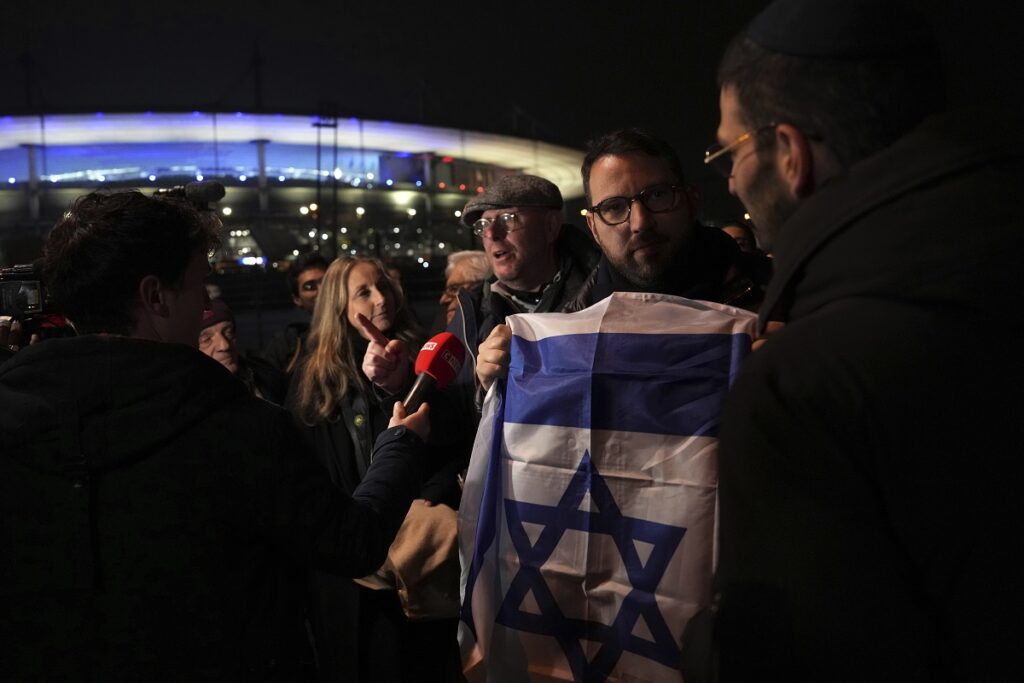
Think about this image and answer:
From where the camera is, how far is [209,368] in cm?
190

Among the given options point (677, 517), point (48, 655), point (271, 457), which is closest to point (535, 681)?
point (677, 517)

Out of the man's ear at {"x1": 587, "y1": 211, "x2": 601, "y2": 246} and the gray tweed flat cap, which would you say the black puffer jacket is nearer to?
the man's ear at {"x1": 587, "y1": 211, "x2": 601, "y2": 246}

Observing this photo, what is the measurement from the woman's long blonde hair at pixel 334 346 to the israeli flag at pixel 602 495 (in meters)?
1.56

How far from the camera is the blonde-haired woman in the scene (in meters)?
3.53

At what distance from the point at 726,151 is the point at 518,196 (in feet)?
7.55

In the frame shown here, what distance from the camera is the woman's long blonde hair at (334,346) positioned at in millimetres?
3807

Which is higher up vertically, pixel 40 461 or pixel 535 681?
pixel 40 461

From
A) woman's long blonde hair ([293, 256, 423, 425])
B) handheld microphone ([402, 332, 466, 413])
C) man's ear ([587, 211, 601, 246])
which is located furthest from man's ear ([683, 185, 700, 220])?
woman's long blonde hair ([293, 256, 423, 425])

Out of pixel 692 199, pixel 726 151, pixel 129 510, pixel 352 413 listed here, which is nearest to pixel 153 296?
pixel 129 510

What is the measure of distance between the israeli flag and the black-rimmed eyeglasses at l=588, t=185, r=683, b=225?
1.77 ft

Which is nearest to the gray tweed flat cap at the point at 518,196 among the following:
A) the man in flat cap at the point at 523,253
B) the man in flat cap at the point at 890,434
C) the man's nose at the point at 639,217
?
the man in flat cap at the point at 523,253

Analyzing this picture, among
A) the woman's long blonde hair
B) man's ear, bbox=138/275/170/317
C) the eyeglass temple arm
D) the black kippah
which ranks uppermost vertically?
the black kippah

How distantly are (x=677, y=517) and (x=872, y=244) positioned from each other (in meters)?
1.08

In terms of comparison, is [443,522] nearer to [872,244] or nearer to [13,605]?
[13,605]
